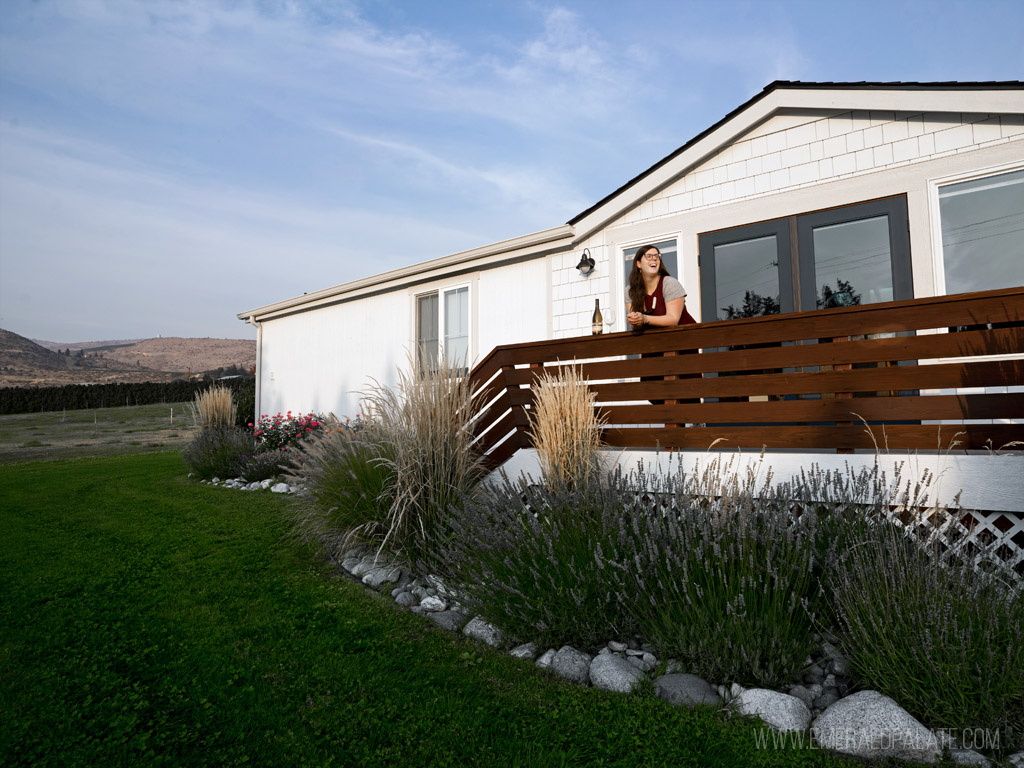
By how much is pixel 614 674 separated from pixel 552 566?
55 centimetres

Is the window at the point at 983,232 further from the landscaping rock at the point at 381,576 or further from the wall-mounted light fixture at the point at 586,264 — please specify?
the landscaping rock at the point at 381,576

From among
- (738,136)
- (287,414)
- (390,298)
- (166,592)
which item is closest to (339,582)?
(166,592)

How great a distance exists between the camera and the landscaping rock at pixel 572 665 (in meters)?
2.40

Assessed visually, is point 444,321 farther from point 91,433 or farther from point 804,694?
point 91,433

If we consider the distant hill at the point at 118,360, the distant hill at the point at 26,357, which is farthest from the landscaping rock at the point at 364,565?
the distant hill at the point at 26,357

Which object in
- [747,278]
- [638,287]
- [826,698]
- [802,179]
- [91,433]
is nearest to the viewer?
[826,698]

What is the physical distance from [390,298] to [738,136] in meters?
5.54

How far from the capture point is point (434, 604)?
3258mm

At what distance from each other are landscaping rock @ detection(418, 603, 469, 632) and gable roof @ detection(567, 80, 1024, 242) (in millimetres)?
4519

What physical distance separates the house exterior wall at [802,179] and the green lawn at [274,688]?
158 inches

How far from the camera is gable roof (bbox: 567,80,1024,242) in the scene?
13.5 ft

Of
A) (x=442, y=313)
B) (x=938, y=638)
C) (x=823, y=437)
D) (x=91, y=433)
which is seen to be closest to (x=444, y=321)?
(x=442, y=313)

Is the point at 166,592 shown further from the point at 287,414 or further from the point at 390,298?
the point at 287,414

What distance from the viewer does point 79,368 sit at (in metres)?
40.9
